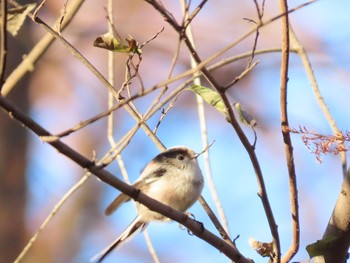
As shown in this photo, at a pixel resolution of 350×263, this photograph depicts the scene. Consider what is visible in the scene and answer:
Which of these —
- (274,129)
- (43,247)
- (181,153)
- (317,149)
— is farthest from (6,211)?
(317,149)

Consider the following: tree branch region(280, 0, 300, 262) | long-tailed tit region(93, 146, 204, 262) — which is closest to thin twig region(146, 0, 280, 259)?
tree branch region(280, 0, 300, 262)

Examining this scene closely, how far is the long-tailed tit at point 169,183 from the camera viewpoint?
178 centimetres

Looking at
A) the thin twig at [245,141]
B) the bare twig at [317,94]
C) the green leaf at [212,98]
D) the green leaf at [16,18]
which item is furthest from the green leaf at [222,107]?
the green leaf at [16,18]

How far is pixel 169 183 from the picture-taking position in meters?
1.83

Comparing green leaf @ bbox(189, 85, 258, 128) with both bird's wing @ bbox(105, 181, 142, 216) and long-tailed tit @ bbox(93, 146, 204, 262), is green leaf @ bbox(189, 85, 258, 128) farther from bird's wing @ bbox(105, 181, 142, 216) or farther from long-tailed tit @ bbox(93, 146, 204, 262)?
long-tailed tit @ bbox(93, 146, 204, 262)

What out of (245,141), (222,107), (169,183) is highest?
(169,183)

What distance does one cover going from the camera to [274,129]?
4109 mm

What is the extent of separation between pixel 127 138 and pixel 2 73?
244mm

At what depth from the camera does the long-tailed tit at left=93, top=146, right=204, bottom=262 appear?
1.78m

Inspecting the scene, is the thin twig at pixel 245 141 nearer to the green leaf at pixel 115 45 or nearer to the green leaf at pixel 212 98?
the green leaf at pixel 212 98

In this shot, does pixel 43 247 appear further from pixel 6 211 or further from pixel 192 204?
pixel 192 204

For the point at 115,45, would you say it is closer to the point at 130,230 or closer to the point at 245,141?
the point at 245,141

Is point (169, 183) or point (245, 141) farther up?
point (169, 183)

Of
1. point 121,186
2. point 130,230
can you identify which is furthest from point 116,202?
point 121,186
